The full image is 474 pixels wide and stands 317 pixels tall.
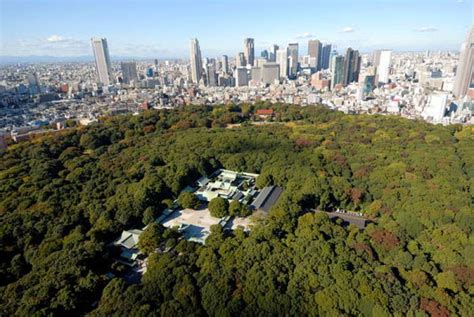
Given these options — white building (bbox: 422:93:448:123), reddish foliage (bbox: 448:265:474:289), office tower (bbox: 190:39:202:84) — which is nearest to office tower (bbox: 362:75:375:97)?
white building (bbox: 422:93:448:123)

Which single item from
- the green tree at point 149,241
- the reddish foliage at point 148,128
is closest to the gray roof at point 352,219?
the green tree at point 149,241

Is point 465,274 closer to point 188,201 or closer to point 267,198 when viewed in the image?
point 267,198

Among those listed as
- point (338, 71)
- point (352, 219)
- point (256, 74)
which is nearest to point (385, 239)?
point (352, 219)

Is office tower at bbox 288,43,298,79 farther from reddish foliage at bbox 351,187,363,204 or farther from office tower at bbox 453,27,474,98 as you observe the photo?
reddish foliage at bbox 351,187,363,204

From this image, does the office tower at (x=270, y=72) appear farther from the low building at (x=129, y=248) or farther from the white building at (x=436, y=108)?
the low building at (x=129, y=248)

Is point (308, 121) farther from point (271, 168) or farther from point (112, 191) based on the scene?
point (112, 191)

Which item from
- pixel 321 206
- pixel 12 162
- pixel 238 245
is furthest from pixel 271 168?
pixel 12 162

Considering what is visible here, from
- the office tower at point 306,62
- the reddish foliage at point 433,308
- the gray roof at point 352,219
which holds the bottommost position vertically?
the gray roof at point 352,219
